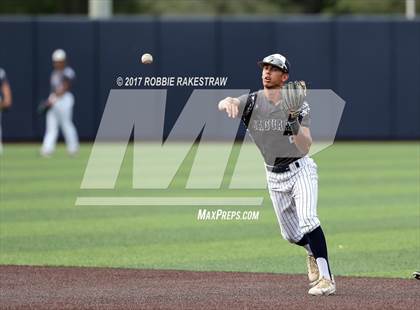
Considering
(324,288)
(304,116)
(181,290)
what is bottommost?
(181,290)

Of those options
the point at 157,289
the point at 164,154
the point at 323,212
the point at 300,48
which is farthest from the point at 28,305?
the point at 300,48

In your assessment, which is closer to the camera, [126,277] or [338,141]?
[126,277]

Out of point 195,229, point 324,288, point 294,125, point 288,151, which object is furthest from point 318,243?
point 195,229

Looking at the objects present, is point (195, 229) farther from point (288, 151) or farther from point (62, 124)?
point (62, 124)

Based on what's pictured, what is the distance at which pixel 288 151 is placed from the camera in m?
9.75

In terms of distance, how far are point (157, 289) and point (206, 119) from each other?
21.7 m

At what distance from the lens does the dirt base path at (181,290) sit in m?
9.03

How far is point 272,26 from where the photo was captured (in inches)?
1227

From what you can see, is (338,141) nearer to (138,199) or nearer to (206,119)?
(206,119)

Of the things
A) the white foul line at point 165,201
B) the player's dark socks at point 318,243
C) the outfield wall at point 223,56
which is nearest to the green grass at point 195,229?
the white foul line at point 165,201

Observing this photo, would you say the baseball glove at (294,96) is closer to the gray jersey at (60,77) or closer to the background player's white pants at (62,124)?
the gray jersey at (60,77)

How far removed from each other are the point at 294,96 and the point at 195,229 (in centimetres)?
582

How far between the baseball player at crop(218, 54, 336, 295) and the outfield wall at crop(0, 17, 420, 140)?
69.0 feet

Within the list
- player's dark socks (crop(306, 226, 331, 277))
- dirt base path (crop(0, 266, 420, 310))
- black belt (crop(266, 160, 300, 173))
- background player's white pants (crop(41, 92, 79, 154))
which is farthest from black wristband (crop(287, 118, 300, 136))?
background player's white pants (crop(41, 92, 79, 154))
